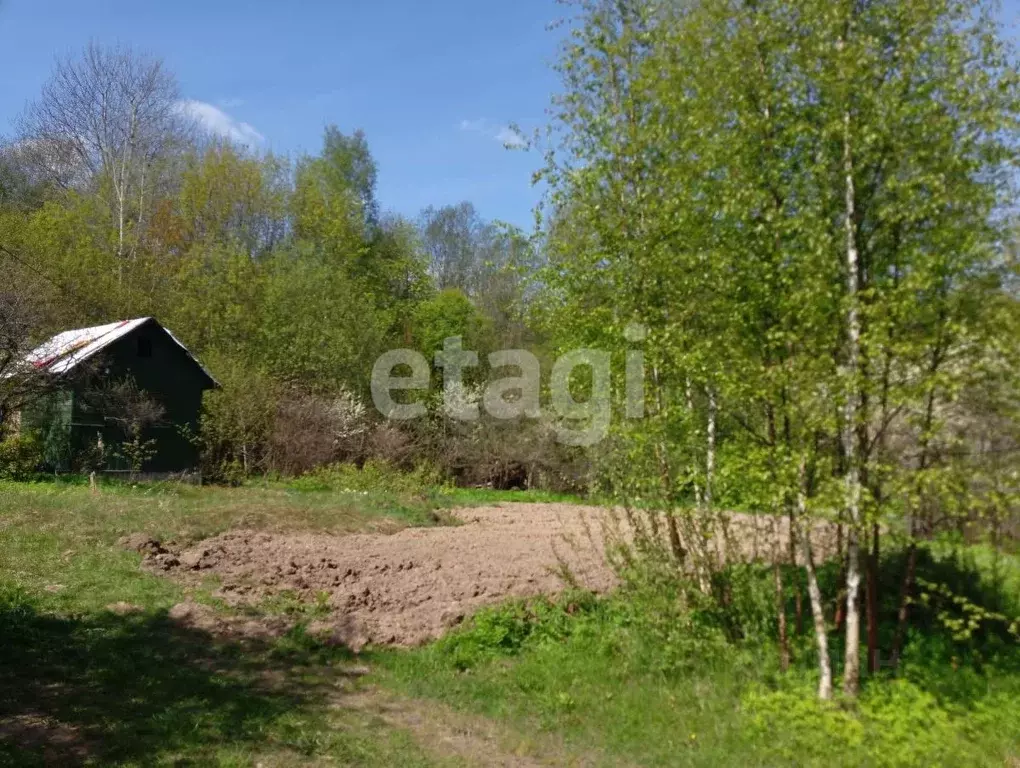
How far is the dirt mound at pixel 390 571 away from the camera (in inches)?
313

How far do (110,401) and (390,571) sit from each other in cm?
1259

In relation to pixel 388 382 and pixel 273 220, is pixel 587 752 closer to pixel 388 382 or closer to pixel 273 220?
pixel 388 382

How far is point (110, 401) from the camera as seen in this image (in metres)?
18.7

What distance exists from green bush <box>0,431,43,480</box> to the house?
705 millimetres

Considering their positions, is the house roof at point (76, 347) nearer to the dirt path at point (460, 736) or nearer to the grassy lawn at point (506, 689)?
the grassy lawn at point (506, 689)

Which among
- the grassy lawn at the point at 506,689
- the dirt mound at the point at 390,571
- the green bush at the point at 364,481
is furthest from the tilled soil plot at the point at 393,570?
the green bush at the point at 364,481

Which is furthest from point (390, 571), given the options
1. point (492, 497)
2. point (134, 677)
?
point (492, 497)

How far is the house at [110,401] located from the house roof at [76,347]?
0.02 m

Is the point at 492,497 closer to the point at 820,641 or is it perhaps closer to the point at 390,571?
the point at 390,571

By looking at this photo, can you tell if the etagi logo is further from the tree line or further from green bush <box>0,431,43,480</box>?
green bush <box>0,431,43,480</box>

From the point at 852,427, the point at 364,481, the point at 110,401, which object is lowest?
the point at 364,481

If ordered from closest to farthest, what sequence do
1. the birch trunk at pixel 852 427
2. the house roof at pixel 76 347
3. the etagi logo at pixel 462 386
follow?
the birch trunk at pixel 852 427 → the house roof at pixel 76 347 → the etagi logo at pixel 462 386

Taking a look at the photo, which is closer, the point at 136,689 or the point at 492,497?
the point at 136,689

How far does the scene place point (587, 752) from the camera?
5.32 metres
